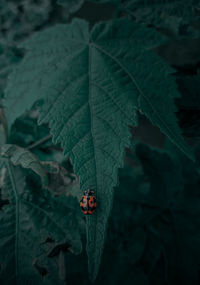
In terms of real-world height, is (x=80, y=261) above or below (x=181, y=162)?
below

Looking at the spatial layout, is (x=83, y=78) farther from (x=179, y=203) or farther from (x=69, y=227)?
(x=179, y=203)

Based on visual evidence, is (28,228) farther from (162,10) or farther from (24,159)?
(162,10)

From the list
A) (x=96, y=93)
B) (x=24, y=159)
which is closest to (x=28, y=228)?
(x=24, y=159)

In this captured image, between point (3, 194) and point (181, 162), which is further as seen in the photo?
point (181, 162)

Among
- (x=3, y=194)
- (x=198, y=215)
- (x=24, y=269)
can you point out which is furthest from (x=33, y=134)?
(x=198, y=215)

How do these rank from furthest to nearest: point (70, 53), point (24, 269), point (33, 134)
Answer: point (33, 134) → point (70, 53) → point (24, 269)

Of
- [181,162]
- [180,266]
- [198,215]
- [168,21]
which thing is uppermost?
[168,21]

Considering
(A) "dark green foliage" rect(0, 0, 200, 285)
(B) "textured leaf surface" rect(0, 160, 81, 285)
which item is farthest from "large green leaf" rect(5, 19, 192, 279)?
(B) "textured leaf surface" rect(0, 160, 81, 285)

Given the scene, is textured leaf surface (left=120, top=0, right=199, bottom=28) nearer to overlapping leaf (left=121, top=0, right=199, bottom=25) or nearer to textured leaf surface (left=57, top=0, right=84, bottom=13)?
overlapping leaf (left=121, top=0, right=199, bottom=25)
